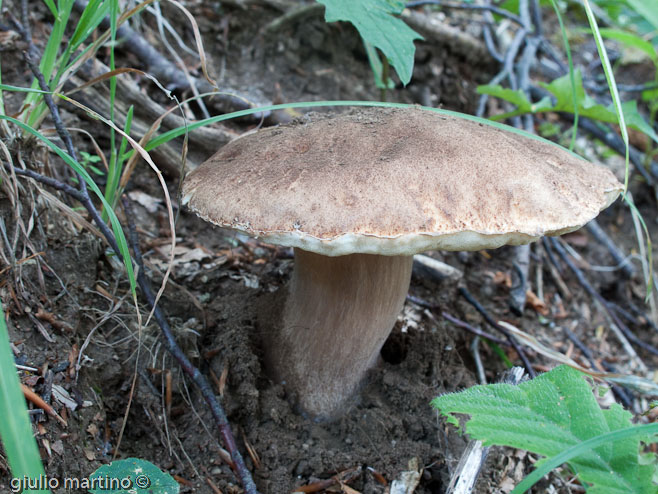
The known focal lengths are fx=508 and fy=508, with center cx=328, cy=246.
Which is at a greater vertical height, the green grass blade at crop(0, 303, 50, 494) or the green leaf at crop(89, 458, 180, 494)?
the green grass blade at crop(0, 303, 50, 494)

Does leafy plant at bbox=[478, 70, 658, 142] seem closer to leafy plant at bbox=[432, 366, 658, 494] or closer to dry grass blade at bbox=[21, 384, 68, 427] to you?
leafy plant at bbox=[432, 366, 658, 494]

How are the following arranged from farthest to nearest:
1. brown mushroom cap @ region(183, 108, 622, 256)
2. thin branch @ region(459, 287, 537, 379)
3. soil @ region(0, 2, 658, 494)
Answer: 1. thin branch @ region(459, 287, 537, 379)
2. soil @ region(0, 2, 658, 494)
3. brown mushroom cap @ region(183, 108, 622, 256)

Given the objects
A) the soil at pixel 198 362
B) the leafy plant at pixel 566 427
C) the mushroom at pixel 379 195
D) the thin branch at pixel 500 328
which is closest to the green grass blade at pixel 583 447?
the leafy plant at pixel 566 427

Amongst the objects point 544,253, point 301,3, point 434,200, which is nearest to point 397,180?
point 434,200

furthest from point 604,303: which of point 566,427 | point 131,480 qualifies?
point 131,480

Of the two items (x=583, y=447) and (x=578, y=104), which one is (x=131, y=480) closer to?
(x=583, y=447)

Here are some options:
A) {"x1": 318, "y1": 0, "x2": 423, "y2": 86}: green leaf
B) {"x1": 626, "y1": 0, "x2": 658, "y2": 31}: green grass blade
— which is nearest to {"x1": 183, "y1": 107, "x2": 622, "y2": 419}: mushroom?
{"x1": 318, "y1": 0, "x2": 423, "y2": 86}: green leaf

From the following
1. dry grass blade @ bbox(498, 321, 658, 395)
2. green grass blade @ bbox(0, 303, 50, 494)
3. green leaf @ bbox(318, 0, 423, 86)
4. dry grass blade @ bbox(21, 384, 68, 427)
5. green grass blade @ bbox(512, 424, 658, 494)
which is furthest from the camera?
dry grass blade @ bbox(498, 321, 658, 395)

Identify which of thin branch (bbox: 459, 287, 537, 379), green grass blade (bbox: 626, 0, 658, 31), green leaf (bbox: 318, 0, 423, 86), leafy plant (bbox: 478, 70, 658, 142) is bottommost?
thin branch (bbox: 459, 287, 537, 379)

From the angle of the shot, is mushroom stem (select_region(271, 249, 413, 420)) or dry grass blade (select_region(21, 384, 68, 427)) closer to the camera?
dry grass blade (select_region(21, 384, 68, 427))
